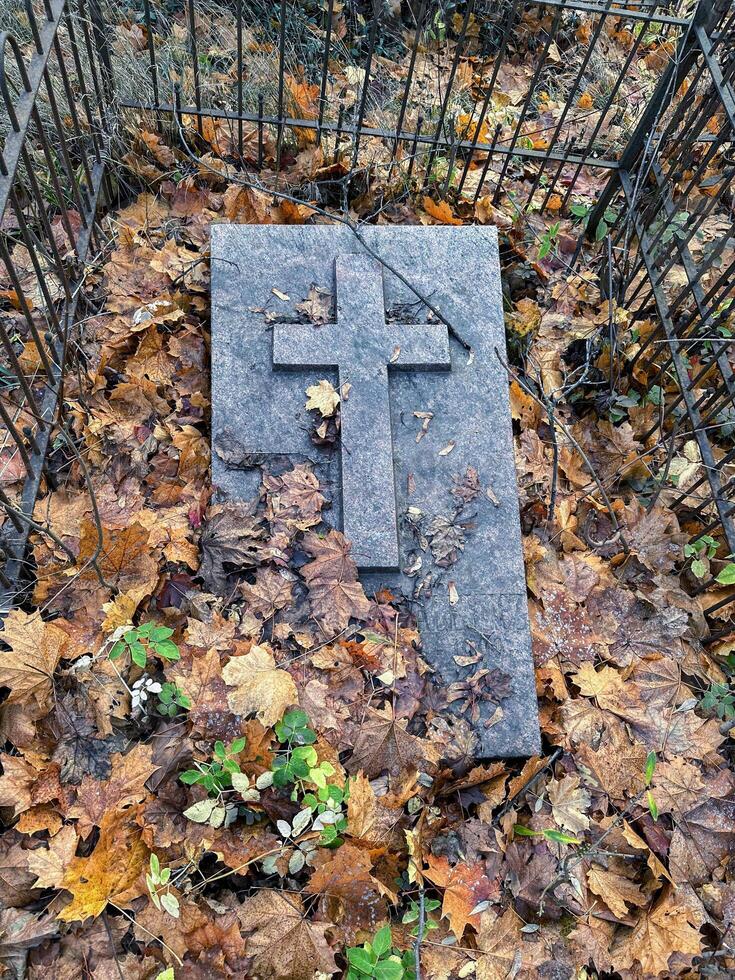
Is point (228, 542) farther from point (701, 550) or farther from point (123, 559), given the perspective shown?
point (701, 550)

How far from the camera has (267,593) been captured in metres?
2.55

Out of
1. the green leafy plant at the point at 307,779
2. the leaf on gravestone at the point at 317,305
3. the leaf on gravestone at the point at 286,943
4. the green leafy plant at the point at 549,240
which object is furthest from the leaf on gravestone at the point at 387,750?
the green leafy plant at the point at 549,240

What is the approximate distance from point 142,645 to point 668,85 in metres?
3.32

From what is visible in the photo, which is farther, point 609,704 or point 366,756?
point 609,704

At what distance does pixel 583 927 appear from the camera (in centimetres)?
234

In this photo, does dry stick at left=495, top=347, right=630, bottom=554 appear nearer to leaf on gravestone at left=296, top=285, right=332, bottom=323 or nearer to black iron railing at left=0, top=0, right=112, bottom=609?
leaf on gravestone at left=296, top=285, right=332, bottom=323

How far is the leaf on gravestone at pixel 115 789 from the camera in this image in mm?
2174

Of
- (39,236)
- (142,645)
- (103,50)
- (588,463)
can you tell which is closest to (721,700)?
(588,463)

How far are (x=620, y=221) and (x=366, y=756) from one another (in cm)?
307

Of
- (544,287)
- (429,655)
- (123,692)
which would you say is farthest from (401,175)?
(123,692)

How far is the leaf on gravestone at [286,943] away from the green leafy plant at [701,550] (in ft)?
6.67

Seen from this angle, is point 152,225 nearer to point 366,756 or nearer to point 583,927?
point 366,756

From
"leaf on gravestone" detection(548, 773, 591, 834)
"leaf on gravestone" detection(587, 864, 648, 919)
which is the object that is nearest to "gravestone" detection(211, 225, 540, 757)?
"leaf on gravestone" detection(548, 773, 591, 834)

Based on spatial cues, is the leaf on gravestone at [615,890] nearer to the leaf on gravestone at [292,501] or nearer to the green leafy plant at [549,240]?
the leaf on gravestone at [292,501]
